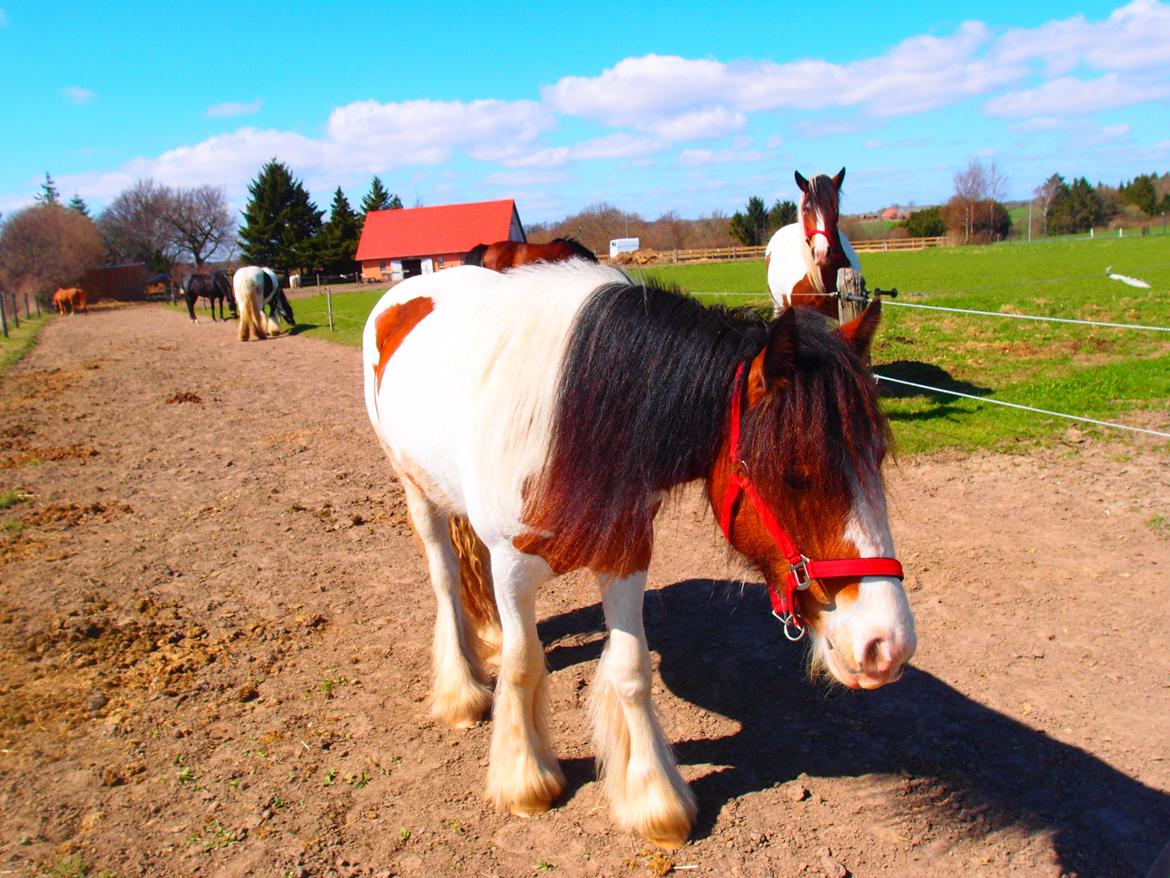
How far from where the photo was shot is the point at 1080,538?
4816mm

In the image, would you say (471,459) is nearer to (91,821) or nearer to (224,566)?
(91,821)

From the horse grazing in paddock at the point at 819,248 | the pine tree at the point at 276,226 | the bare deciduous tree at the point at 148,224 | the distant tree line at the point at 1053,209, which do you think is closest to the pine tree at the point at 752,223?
the distant tree line at the point at 1053,209

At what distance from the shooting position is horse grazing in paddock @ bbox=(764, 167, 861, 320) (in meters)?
8.00

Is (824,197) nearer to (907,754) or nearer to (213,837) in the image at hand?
(907,754)

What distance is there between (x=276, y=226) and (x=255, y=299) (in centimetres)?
4383

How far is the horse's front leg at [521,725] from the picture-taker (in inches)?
108

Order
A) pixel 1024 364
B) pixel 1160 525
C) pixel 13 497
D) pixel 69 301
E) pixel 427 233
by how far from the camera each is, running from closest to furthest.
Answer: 1. pixel 1160 525
2. pixel 13 497
3. pixel 1024 364
4. pixel 69 301
5. pixel 427 233

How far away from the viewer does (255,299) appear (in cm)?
2028

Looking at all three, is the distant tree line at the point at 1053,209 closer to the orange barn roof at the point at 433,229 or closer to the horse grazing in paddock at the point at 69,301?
the orange barn roof at the point at 433,229

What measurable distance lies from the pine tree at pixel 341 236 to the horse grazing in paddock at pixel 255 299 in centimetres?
4037

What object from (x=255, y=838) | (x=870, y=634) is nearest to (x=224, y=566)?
(x=255, y=838)

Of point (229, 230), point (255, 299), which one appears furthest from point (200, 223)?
point (255, 299)

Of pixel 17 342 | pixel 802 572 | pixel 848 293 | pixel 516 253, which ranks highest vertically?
pixel 516 253

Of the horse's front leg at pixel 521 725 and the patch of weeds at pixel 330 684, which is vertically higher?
the horse's front leg at pixel 521 725
